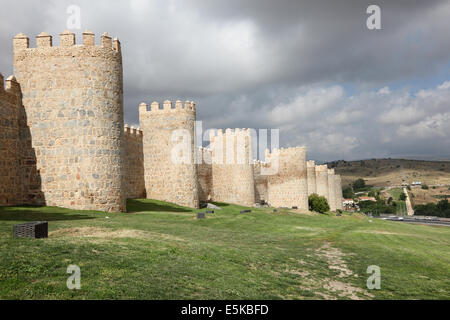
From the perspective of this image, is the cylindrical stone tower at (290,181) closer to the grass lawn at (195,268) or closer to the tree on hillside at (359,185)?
the grass lawn at (195,268)

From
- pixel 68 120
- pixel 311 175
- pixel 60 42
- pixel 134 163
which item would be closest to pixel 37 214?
pixel 68 120

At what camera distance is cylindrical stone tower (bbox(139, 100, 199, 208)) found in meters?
29.0

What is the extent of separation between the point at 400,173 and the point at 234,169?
15935 centimetres

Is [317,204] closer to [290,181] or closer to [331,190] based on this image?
[290,181]

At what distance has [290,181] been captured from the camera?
43.8m

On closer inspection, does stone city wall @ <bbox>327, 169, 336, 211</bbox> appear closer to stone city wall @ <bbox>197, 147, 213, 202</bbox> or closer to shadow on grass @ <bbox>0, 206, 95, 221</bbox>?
stone city wall @ <bbox>197, 147, 213, 202</bbox>

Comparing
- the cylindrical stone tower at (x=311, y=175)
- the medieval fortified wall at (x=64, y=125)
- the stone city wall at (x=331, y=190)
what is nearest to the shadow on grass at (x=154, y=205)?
the medieval fortified wall at (x=64, y=125)

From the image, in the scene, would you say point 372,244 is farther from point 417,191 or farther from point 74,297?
point 417,191

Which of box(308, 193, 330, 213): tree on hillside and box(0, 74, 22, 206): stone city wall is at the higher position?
box(0, 74, 22, 206): stone city wall

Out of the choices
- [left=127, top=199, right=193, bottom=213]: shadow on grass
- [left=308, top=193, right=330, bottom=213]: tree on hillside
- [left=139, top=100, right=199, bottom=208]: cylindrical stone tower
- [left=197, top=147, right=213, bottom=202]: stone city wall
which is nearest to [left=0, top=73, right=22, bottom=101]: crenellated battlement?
[left=127, top=199, right=193, bottom=213]: shadow on grass

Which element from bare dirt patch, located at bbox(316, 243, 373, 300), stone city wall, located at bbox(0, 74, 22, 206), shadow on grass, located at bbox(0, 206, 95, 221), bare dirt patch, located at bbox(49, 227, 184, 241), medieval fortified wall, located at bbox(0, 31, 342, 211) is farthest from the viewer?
medieval fortified wall, located at bbox(0, 31, 342, 211)

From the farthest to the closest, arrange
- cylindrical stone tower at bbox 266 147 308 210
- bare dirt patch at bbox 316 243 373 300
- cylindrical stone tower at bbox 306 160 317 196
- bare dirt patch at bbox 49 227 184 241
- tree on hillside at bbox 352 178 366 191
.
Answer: tree on hillside at bbox 352 178 366 191 < cylindrical stone tower at bbox 306 160 317 196 < cylindrical stone tower at bbox 266 147 308 210 < bare dirt patch at bbox 49 227 184 241 < bare dirt patch at bbox 316 243 373 300

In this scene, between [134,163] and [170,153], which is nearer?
[134,163]

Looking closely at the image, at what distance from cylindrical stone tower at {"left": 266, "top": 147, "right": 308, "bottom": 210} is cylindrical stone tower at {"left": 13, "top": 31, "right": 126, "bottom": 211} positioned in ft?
93.3
